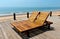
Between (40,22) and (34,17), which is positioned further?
(34,17)

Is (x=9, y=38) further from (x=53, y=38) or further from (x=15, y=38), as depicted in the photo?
(x=53, y=38)

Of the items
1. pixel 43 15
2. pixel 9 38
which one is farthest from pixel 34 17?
pixel 9 38

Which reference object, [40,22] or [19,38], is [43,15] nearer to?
[40,22]

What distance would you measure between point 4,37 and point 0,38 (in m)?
0.23

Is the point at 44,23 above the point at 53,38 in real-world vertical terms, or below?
above

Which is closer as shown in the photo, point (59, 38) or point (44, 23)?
point (59, 38)

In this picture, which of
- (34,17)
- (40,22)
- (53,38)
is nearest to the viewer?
(53,38)

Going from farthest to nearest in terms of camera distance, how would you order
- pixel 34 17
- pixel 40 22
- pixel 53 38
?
pixel 34 17 → pixel 40 22 → pixel 53 38

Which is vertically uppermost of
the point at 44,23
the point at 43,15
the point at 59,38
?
the point at 43,15

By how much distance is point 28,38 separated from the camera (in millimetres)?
5191

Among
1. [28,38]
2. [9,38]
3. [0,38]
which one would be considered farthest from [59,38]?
[0,38]

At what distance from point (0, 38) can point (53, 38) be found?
2.78 meters

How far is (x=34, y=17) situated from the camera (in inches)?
301

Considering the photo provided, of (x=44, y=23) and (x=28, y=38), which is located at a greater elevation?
(x=44, y=23)
